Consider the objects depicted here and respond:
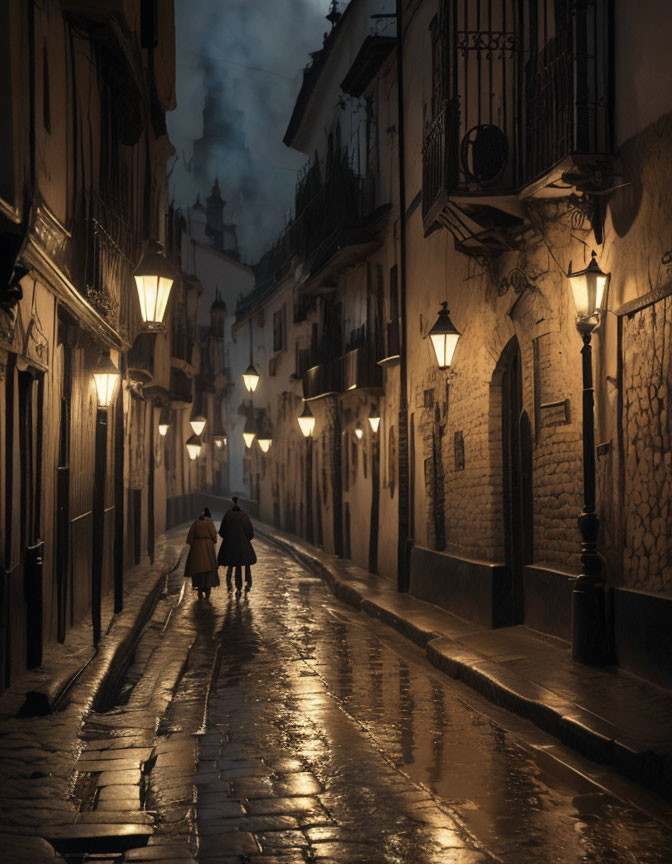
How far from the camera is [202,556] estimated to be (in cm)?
1992

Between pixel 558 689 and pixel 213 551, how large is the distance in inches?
447

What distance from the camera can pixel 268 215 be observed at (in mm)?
69062

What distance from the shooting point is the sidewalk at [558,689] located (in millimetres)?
7367

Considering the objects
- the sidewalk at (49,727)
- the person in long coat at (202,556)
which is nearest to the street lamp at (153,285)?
the sidewalk at (49,727)

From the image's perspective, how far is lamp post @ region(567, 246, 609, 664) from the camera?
34.0ft

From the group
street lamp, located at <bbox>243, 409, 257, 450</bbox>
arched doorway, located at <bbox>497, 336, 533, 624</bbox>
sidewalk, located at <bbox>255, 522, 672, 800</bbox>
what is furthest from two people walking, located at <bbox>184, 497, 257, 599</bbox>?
street lamp, located at <bbox>243, 409, 257, 450</bbox>

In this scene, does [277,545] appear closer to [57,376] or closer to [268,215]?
[57,376]

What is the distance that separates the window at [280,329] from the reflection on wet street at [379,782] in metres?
28.8

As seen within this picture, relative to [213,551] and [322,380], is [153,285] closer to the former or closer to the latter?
[213,551]

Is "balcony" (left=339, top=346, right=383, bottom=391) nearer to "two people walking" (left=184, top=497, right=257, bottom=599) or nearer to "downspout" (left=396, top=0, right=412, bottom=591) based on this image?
"downspout" (left=396, top=0, right=412, bottom=591)

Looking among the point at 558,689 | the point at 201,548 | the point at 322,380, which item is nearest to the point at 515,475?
the point at 558,689

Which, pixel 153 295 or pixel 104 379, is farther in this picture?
pixel 153 295

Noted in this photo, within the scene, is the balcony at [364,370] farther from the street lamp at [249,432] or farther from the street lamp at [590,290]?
the street lamp at [249,432]

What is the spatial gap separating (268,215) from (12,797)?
212ft
